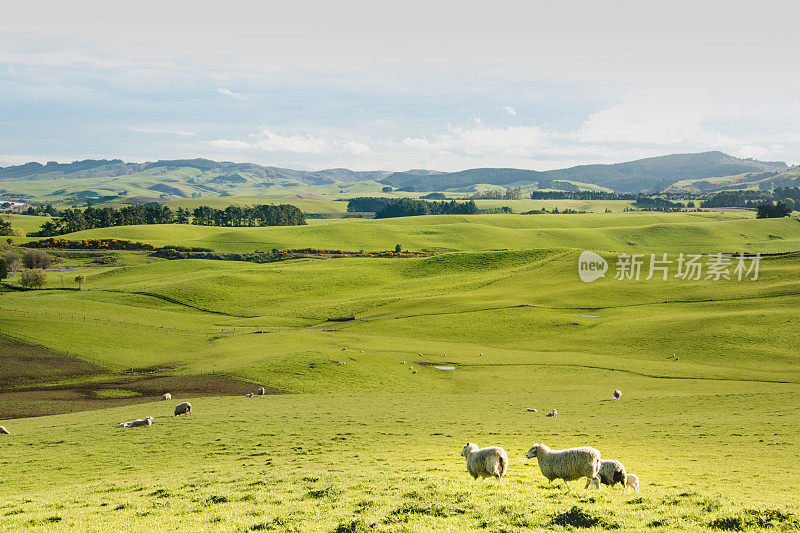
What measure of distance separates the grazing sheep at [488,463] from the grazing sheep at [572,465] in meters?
1.42

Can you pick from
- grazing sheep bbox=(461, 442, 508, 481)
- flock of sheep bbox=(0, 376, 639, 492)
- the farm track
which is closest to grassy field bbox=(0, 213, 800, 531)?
the farm track

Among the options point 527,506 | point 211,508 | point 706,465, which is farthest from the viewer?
point 706,465

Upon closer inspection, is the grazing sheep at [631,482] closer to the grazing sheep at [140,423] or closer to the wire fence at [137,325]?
the grazing sheep at [140,423]

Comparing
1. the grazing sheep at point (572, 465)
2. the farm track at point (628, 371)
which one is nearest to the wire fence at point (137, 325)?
the farm track at point (628, 371)

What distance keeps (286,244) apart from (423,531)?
579 feet

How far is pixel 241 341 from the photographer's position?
73.2 meters

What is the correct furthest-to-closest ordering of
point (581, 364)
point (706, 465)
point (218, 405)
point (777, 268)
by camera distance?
point (777, 268), point (581, 364), point (218, 405), point (706, 465)

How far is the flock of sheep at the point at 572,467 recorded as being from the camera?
18.6m

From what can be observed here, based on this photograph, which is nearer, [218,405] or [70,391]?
[218,405]

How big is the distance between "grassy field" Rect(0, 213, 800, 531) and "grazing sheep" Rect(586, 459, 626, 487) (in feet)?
3.51

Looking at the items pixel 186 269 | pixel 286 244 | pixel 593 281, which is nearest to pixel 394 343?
pixel 593 281

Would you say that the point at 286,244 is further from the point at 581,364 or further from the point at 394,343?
the point at 581,364

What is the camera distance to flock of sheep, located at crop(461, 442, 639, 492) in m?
18.6

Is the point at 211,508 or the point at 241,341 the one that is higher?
the point at 211,508
